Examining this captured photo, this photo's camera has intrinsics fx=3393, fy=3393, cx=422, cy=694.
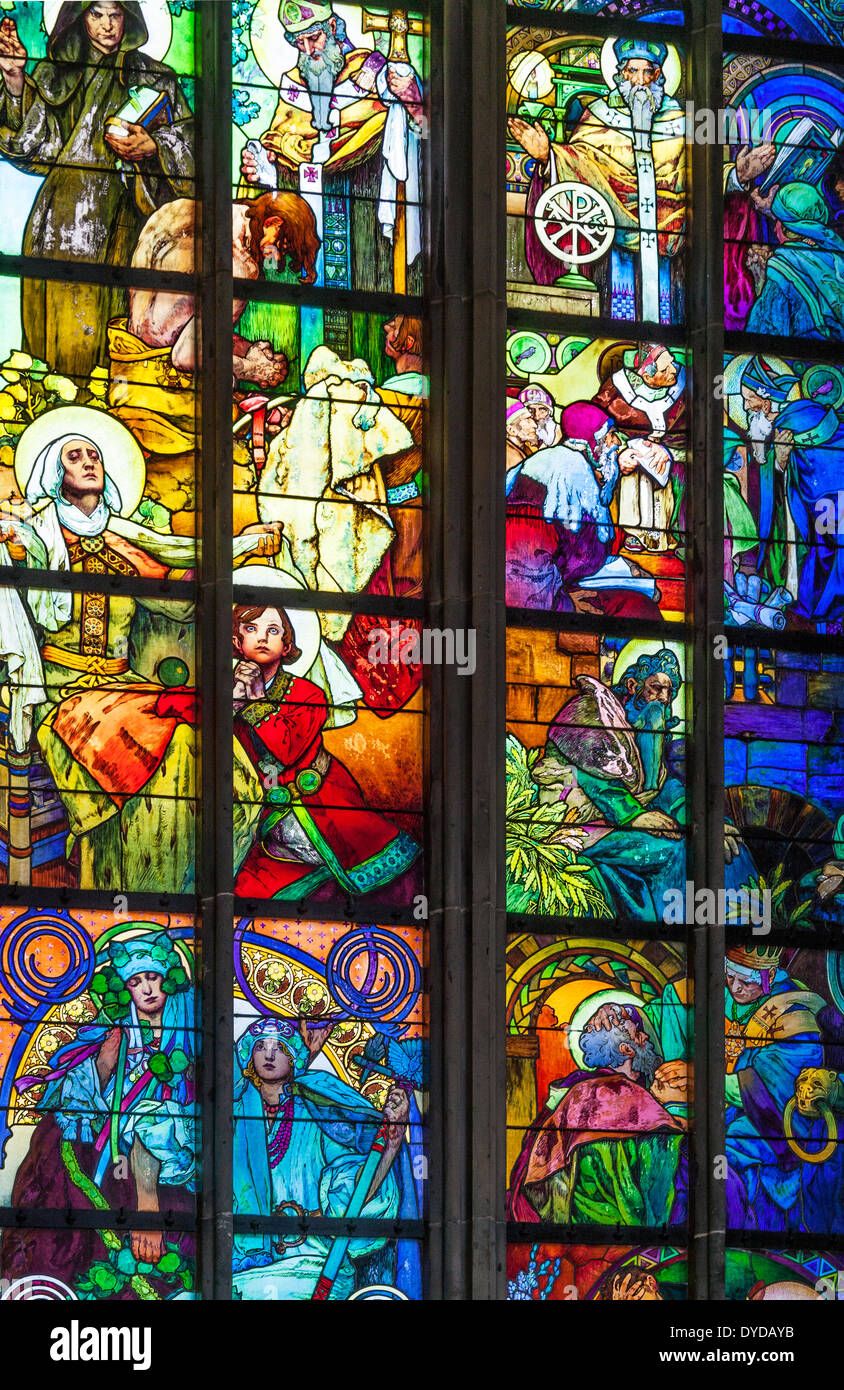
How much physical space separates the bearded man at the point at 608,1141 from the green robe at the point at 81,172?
360 cm

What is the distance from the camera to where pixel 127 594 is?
14.1m

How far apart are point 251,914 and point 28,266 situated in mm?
2878

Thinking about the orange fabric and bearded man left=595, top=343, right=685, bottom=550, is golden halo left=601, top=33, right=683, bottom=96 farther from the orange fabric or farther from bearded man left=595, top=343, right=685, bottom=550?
the orange fabric

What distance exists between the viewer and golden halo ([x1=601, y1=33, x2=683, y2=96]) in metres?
15.3

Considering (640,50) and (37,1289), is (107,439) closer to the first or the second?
(640,50)

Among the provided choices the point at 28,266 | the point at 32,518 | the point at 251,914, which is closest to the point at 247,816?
the point at 251,914

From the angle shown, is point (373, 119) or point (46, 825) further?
point (373, 119)

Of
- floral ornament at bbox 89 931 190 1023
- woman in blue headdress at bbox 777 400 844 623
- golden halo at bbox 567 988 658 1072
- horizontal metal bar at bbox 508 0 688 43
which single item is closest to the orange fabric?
floral ornament at bbox 89 931 190 1023

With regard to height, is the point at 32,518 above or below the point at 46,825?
above

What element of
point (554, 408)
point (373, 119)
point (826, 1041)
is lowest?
point (826, 1041)

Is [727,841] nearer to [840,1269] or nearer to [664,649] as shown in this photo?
[664,649]

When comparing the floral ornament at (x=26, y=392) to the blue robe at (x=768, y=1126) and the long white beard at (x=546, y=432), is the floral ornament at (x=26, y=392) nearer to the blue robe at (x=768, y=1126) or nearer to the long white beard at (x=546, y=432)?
the long white beard at (x=546, y=432)

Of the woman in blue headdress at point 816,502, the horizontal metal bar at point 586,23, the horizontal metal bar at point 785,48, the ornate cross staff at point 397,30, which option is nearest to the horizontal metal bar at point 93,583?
the ornate cross staff at point 397,30

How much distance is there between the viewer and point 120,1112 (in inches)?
536
